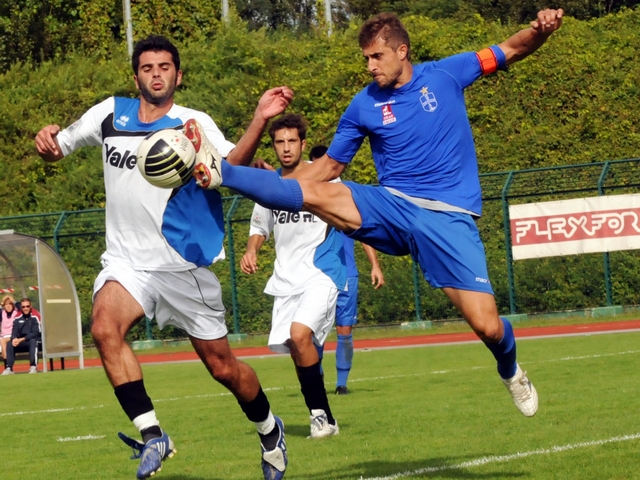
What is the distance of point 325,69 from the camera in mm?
28688

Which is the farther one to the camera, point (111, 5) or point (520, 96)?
point (111, 5)

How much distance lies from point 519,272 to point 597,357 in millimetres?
8571

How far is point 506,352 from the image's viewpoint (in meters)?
6.71

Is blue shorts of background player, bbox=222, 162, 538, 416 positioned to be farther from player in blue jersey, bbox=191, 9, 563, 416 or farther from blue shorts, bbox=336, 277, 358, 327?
blue shorts, bbox=336, 277, 358, 327

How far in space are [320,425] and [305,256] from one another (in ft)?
5.71

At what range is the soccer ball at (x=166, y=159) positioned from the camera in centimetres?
545

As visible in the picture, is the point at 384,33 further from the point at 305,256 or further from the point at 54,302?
the point at 54,302

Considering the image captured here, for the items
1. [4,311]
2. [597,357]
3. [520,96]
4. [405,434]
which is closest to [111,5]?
[520,96]

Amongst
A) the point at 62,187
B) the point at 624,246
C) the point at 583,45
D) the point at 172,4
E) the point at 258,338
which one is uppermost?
the point at 172,4

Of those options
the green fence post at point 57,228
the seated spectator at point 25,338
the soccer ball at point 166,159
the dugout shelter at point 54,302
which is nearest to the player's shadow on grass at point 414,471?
the soccer ball at point 166,159

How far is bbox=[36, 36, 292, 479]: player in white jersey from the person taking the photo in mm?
6254

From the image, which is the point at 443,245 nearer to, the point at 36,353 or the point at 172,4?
the point at 36,353

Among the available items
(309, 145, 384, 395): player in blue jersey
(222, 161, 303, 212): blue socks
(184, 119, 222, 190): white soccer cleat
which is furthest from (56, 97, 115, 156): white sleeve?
(309, 145, 384, 395): player in blue jersey

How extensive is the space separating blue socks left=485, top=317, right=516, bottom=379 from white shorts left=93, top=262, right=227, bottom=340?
1.63m
